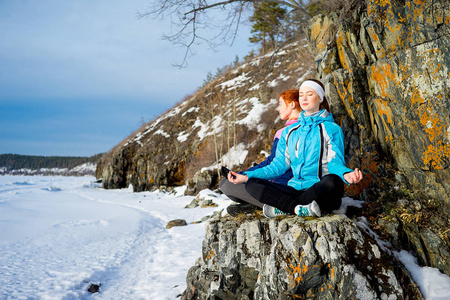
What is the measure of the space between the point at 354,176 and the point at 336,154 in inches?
19.2

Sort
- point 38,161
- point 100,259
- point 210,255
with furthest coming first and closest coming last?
point 38,161
point 100,259
point 210,255

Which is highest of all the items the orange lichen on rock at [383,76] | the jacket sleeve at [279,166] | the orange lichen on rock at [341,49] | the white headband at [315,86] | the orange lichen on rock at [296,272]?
the orange lichen on rock at [341,49]

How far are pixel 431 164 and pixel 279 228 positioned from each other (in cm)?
220

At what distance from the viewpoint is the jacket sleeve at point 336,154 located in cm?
286

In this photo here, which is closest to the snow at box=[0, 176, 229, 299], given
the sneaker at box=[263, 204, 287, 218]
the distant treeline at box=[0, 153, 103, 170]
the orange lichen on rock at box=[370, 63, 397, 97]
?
the sneaker at box=[263, 204, 287, 218]

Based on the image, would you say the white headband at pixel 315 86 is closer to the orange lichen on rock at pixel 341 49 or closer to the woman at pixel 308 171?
the woman at pixel 308 171

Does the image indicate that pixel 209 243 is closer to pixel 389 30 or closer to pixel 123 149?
pixel 389 30

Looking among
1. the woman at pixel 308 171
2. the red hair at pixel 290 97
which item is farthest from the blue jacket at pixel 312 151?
the red hair at pixel 290 97

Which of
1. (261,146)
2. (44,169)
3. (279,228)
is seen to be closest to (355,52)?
(279,228)

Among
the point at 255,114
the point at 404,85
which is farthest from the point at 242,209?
the point at 255,114

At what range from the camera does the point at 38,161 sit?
124m

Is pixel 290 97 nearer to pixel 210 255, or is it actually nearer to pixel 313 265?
pixel 313 265

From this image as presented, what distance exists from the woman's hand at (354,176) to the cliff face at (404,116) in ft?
3.32

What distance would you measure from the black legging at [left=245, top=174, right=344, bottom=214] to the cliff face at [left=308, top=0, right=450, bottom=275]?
35.3 inches
